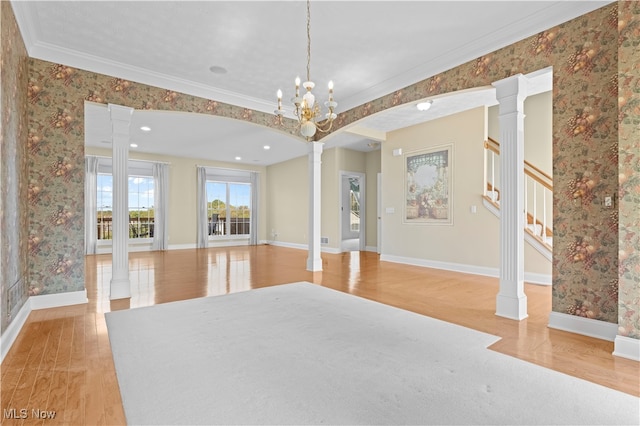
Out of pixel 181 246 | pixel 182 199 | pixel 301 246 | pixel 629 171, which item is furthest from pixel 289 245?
pixel 629 171

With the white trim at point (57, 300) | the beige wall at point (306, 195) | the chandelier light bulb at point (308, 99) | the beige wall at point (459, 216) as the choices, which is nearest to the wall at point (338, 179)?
the beige wall at point (306, 195)

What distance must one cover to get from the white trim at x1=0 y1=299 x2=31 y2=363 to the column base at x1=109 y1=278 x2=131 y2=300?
0.80 meters

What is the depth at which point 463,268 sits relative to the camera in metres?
5.91

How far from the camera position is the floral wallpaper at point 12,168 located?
2.58 meters

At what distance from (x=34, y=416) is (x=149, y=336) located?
3.47 feet

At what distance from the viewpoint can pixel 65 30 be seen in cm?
337

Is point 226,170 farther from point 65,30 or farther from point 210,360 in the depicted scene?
point 210,360

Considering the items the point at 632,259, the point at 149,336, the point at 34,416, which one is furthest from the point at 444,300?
the point at 34,416

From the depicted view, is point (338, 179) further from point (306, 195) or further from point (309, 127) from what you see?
point (309, 127)

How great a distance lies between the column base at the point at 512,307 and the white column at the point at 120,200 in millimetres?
4583

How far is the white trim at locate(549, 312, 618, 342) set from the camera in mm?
2723

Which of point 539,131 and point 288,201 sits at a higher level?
point 539,131

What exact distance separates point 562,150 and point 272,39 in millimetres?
3229

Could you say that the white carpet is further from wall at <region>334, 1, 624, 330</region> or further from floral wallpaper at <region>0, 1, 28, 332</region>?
wall at <region>334, 1, 624, 330</region>
